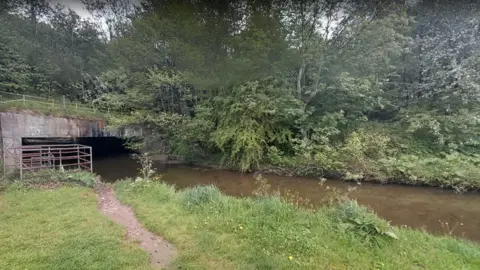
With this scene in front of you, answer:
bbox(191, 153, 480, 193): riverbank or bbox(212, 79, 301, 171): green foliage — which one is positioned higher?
bbox(212, 79, 301, 171): green foliage

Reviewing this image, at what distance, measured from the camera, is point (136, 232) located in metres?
4.76

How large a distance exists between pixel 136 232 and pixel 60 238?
1.20 metres

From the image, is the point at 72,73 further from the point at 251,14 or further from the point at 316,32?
the point at 316,32

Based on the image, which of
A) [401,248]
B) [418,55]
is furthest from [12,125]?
[418,55]

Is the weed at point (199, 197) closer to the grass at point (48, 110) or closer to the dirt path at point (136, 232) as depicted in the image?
the dirt path at point (136, 232)

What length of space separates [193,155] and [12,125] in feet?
26.6

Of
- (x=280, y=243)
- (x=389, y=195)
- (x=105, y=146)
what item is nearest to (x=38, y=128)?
(x=105, y=146)

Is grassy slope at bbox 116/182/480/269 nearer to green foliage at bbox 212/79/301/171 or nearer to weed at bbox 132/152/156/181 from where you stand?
weed at bbox 132/152/156/181

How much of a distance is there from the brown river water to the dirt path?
3691 mm

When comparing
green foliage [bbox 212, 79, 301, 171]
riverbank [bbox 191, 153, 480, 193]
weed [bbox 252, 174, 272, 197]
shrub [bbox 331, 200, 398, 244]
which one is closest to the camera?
shrub [bbox 331, 200, 398, 244]

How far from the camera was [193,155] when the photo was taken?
14.6 m

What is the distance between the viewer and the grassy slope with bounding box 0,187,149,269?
355cm


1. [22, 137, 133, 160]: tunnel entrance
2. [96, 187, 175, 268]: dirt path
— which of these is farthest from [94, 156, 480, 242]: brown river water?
[22, 137, 133, 160]: tunnel entrance

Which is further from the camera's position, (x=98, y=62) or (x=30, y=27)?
(x=98, y=62)
